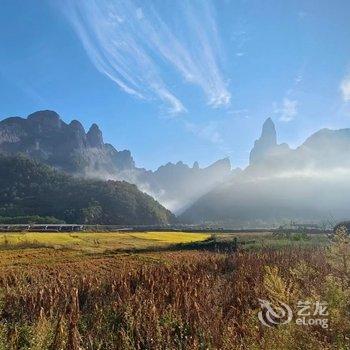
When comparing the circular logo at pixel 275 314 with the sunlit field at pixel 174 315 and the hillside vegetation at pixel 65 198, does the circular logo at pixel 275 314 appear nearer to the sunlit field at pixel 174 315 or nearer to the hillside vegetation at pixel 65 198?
the sunlit field at pixel 174 315

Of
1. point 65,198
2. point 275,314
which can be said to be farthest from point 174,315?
point 65,198

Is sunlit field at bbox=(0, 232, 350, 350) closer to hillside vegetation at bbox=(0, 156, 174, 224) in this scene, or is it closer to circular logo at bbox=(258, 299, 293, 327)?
circular logo at bbox=(258, 299, 293, 327)

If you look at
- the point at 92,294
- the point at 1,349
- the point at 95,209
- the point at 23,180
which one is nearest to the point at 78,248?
the point at 92,294

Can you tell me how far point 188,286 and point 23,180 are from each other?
15992cm

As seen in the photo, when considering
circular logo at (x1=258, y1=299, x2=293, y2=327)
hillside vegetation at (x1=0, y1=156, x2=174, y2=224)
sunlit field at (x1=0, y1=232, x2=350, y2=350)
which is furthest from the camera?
hillside vegetation at (x1=0, y1=156, x2=174, y2=224)

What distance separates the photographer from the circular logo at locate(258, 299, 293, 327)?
10113 mm

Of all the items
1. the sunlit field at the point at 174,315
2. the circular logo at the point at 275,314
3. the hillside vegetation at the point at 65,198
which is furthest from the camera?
the hillside vegetation at the point at 65,198

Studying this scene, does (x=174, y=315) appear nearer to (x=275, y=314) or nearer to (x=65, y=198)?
(x=275, y=314)

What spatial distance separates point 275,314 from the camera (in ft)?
34.2

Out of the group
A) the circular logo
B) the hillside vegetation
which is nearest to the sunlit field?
the circular logo

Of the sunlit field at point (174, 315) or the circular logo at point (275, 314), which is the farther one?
the circular logo at point (275, 314)

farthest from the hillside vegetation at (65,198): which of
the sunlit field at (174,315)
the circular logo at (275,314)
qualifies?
the circular logo at (275,314)

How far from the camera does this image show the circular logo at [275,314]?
1011cm

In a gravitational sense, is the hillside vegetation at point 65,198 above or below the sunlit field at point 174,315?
above
